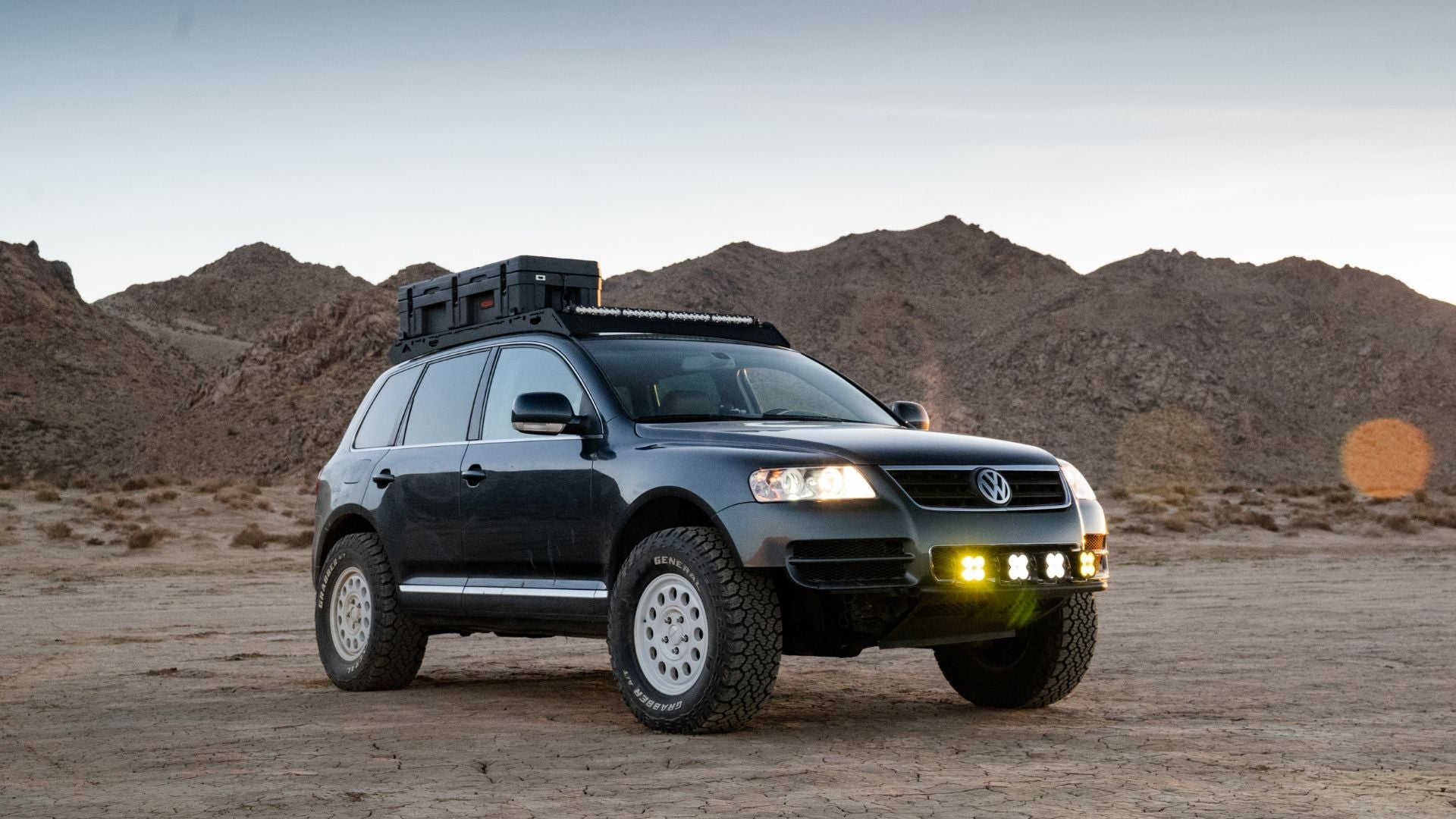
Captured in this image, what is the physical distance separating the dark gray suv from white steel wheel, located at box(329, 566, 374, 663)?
0.02 meters

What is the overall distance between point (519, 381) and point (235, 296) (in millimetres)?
90952

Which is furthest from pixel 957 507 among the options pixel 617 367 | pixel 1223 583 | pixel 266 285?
pixel 266 285

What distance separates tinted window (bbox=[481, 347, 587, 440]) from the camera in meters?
8.16

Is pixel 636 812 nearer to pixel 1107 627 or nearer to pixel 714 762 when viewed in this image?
pixel 714 762

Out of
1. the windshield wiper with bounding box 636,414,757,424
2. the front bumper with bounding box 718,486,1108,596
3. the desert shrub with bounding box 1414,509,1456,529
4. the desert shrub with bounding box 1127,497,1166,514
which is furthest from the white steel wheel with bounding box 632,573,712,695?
the desert shrub with bounding box 1414,509,1456,529

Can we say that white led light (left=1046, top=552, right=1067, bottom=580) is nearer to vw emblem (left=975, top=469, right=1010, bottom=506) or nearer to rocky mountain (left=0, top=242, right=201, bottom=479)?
vw emblem (left=975, top=469, right=1010, bottom=506)

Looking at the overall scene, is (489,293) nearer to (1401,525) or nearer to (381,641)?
(381,641)

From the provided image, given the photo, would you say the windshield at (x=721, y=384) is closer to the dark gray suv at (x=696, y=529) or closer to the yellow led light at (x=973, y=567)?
the dark gray suv at (x=696, y=529)

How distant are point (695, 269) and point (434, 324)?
68562 mm

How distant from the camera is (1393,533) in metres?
31.8

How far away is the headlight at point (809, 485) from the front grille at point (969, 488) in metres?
0.17

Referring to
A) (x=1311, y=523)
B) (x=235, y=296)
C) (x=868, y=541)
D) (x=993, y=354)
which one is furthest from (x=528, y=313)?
(x=235, y=296)

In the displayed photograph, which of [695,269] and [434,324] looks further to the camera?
[695,269]

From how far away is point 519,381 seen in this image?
8.55 m
